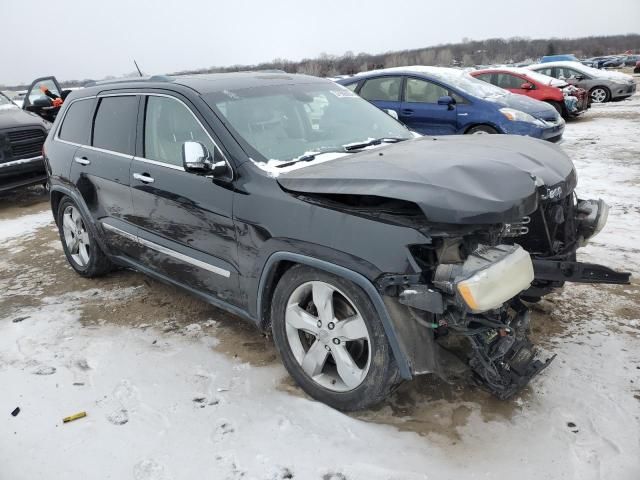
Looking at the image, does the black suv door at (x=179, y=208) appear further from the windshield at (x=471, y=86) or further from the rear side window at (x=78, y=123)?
the windshield at (x=471, y=86)

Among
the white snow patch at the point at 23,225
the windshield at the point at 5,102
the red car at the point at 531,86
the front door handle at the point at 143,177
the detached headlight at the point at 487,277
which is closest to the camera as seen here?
the detached headlight at the point at 487,277

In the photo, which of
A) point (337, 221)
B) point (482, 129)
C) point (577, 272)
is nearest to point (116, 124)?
point (337, 221)

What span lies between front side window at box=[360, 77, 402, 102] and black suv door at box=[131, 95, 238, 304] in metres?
5.96

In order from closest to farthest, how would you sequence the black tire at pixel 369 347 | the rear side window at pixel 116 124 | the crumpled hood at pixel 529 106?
the black tire at pixel 369 347, the rear side window at pixel 116 124, the crumpled hood at pixel 529 106

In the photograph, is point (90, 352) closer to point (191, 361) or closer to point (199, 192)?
point (191, 361)

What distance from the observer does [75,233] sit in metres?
4.89

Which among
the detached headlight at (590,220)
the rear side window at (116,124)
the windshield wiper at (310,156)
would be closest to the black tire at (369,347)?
the windshield wiper at (310,156)

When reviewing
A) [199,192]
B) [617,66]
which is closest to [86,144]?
[199,192]

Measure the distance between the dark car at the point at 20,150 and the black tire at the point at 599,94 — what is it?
16260 mm

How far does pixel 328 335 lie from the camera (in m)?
2.76

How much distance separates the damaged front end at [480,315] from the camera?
2.33 meters

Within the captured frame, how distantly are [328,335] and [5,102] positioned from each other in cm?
942

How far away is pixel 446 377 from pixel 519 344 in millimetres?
510

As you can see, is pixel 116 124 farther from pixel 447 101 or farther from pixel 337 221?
pixel 447 101
